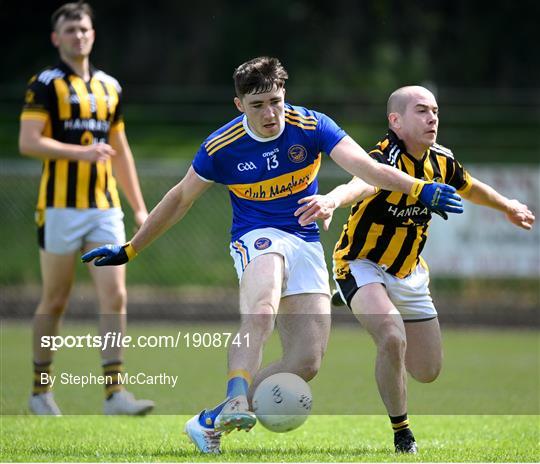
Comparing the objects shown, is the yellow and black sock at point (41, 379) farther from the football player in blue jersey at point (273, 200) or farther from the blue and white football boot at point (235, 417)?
the blue and white football boot at point (235, 417)

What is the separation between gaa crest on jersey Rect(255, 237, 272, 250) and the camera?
5805mm

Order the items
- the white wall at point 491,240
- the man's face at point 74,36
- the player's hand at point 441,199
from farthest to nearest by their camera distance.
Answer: the white wall at point 491,240 → the man's face at point 74,36 → the player's hand at point 441,199

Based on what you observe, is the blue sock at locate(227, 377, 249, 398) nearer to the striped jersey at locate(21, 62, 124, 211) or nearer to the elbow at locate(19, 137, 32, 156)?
the striped jersey at locate(21, 62, 124, 211)

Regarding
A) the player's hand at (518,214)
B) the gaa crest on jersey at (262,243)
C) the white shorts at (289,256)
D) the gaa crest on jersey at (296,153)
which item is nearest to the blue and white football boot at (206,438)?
the white shorts at (289,256)

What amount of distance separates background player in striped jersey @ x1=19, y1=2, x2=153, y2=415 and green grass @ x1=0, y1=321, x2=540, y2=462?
1.92 ft

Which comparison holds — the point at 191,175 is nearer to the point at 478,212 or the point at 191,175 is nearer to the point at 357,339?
the point at 357,339

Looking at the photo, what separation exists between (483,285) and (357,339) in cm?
269

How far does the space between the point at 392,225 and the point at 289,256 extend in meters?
0.79

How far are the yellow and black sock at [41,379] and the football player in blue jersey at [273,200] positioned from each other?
171 cm

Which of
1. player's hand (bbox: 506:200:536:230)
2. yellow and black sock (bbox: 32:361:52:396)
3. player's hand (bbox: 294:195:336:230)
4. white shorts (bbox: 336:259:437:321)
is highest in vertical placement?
player's hand (bbox: 506:200:536:230)

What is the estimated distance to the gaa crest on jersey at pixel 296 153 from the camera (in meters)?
5.93

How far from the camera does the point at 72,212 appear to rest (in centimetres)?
764

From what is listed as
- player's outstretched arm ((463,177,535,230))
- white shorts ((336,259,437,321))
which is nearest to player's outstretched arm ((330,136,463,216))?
white shorts ((336,259,437,321))

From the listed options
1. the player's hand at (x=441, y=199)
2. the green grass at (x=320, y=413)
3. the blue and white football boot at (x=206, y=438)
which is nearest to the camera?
the player's hand at (x=441, y=199)
